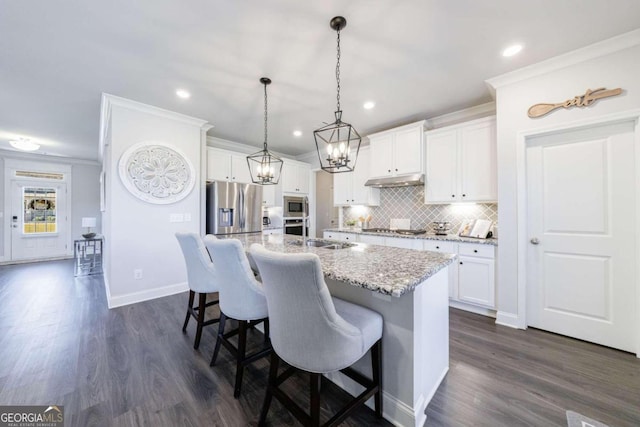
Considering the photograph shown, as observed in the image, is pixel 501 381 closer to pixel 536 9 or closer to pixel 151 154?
pixel 536 9

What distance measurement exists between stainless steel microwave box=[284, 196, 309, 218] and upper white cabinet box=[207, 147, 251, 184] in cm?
95

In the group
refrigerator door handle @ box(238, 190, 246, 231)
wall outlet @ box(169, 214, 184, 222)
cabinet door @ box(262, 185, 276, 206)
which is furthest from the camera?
cabinet door @ box(262, 185, 276, 206)

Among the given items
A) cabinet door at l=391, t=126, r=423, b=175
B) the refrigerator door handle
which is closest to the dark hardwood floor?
the refrigerator door handle

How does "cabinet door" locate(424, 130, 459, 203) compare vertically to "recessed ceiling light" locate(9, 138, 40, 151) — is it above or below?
below

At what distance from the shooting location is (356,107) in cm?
333

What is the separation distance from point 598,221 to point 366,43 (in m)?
2.60

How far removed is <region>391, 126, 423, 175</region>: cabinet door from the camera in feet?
11.6

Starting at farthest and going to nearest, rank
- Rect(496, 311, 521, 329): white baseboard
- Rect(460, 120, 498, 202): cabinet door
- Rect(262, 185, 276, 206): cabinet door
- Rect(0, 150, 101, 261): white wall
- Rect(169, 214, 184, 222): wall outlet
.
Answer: Rect(0, 150, 101, 261): white wall → Rect(262, 185, 276, 206): cabinet door → Rect(169, 214, 184, 222): wall outlet → Rect(460, 120, 498, 202): cabinet door → Rect(496, 311, 521, 329): white baseboard

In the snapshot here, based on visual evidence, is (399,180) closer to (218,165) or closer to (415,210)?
(415,210)

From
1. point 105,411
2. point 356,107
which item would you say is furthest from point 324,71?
point 105,411

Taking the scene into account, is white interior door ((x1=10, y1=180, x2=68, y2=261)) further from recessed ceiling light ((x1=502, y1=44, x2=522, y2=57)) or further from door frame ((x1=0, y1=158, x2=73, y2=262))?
recessed ceiling light ((x1=502, y1=44, x2=522, y2=57))

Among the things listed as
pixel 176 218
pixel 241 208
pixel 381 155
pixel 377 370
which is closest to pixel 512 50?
pixel 381 155

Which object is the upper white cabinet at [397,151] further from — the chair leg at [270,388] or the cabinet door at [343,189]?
the chair leg at [270,388]

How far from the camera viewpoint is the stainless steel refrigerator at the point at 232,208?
392 cm
